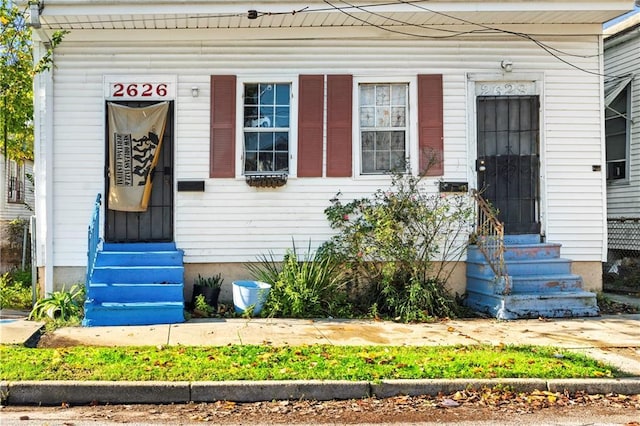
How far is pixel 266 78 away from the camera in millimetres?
9258

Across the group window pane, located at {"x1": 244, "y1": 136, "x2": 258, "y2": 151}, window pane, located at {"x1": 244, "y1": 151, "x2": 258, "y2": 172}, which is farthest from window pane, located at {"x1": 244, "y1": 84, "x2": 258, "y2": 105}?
window pane, located at {"x1": 244, "y1": 151, "x2": 258, "y2": 172}

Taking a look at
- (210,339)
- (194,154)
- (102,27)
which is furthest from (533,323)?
(102,27)

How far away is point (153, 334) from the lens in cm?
696

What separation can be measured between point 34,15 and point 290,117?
157 inches

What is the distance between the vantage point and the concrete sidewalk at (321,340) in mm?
4848

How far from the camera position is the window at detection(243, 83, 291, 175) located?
934 centimetres

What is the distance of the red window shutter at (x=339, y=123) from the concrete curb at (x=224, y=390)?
4744 millimetres

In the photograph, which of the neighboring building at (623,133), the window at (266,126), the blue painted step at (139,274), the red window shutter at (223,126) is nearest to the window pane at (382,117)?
the window at (266,126)

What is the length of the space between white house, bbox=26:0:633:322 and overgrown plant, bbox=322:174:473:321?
0.32 m

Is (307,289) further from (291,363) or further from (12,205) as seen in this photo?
(12,205)

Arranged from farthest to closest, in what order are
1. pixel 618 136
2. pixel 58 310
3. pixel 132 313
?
pixel 618 136 < pixel 58 310 < pixel 132 313

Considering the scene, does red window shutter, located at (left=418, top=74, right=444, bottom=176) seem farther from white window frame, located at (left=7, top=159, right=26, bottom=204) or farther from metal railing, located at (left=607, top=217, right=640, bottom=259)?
white window frame, located at (left=7, top=159, right=26, bottom=204)

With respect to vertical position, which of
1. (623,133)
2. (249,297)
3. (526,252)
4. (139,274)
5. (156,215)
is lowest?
(249,297)

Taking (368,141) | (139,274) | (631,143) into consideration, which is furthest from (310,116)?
(631,143)
